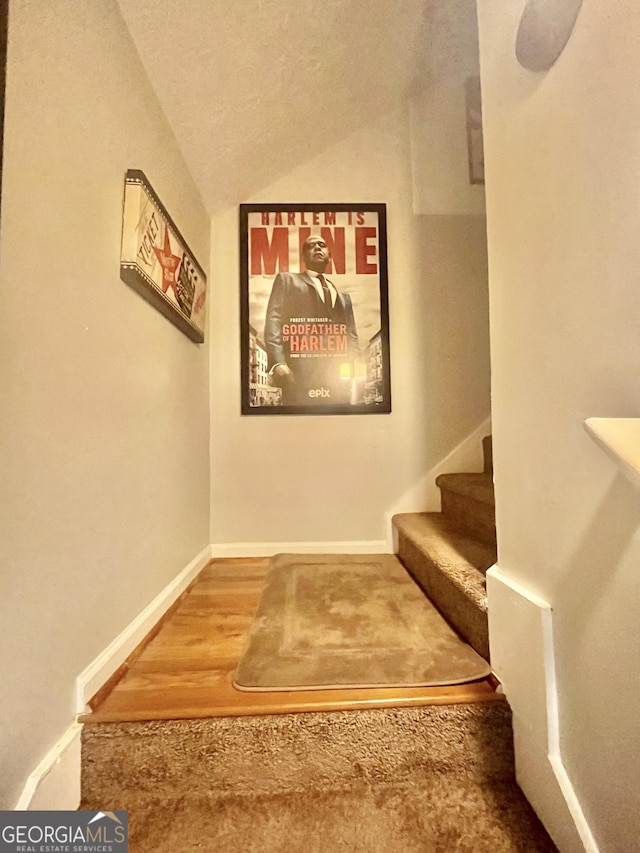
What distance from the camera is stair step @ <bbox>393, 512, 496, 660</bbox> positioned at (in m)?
1.12

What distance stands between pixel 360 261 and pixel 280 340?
663mm

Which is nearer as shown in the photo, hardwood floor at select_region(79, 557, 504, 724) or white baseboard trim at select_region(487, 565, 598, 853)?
white baseboard trim at select_region(487, 565, 598, 853)

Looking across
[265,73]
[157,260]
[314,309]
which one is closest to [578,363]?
[157,260]

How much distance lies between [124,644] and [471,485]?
4.62 ft

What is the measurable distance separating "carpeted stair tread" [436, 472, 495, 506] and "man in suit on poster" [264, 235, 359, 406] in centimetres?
70

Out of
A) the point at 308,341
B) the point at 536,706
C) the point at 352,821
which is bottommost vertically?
the point at 352,821

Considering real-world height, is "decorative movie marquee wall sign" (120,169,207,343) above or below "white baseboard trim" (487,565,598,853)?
above

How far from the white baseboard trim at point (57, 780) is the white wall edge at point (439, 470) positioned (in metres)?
1.63

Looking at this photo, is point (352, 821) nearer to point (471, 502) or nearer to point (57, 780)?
point (57, 780)

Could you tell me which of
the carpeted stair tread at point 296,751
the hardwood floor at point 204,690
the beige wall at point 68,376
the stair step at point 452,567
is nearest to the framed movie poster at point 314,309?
the stair step at point 452,567

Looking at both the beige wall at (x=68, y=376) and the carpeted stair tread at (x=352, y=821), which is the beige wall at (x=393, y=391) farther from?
the carpeted stair tread at (x=352, y=821)

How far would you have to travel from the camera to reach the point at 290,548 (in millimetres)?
2145

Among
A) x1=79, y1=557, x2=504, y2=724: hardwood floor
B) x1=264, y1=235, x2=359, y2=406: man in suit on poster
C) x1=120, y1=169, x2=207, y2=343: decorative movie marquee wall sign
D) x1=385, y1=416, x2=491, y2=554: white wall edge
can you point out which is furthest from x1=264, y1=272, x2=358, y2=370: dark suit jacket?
x1=79, y1=557, x2=504, y2=724: hardwood floor

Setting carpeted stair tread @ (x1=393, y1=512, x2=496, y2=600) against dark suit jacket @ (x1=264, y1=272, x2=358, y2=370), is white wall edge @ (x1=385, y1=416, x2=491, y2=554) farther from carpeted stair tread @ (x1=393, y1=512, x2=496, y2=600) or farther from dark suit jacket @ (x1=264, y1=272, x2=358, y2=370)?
dark suit jacket @ (x1=264, y1=272, x2=358, y2=370)
